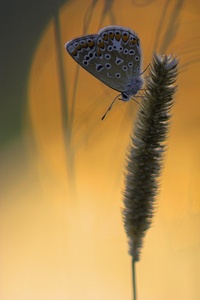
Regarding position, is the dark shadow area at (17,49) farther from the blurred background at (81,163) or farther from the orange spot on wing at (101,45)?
the orange spot on wing at (101,45)

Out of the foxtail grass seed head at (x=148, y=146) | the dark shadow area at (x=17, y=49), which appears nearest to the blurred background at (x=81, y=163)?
the dark shadow area at (x=17, y=49)

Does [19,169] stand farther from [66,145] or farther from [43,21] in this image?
[43,21]

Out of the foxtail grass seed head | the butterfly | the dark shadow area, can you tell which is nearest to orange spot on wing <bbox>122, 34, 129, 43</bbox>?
the butterfly

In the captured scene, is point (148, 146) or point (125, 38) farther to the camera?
point (125, 38)

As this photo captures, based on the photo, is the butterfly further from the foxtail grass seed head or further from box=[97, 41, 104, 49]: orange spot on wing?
the foxtail grass seed head

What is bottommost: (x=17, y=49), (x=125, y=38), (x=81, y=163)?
(x=81, y=163)

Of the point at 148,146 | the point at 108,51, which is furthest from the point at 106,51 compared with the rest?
the point at 148,146

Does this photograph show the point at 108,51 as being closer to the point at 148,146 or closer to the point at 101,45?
the point at 101,45

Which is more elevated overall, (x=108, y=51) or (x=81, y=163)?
(x=108, y=51)
